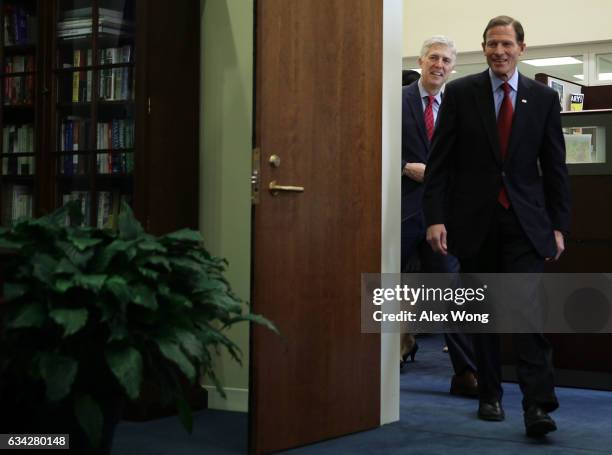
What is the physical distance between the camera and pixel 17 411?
2.37 metres

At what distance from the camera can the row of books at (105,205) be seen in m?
4.12

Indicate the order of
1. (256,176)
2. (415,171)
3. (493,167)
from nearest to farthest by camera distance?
(256,176) < (493,167) < (415,171)

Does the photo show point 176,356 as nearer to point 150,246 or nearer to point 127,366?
point 127,366

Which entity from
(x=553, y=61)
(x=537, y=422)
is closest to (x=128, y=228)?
(x=537, y=422)

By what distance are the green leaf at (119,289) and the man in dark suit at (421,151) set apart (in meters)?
2.52

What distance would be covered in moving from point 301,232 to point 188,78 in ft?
3.39

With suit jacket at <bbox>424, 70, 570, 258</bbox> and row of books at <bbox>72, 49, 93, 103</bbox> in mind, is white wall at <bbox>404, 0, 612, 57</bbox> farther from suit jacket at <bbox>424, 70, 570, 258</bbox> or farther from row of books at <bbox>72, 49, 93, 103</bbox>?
row of books at <bbox>72, 49, 93, 103</bbox>

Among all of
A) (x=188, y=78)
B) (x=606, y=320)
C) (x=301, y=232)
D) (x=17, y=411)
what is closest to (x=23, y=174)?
(x=188, y=78)

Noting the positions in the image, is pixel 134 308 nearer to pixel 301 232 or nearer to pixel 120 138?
pixel 301 232

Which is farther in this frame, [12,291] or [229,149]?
[229,149]

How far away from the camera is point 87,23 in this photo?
427 centimetres

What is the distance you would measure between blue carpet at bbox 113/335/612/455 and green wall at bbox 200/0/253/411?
30 centimetres

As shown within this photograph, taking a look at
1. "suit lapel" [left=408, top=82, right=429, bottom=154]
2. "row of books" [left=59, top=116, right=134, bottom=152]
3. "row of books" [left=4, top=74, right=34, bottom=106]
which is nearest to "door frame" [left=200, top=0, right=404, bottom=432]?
"row of books" [left=59, top=116, right=134, bottom=152]

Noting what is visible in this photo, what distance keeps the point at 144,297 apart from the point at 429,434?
1.63m
